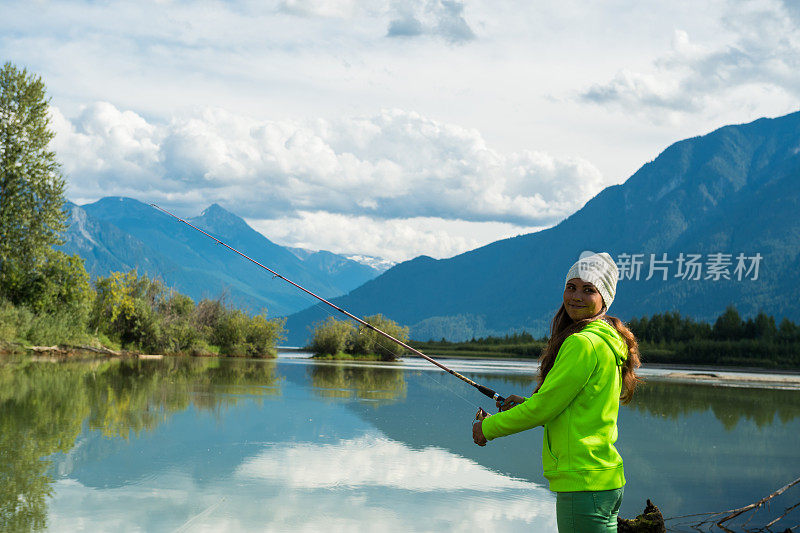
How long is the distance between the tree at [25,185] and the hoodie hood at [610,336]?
3474 centimetres

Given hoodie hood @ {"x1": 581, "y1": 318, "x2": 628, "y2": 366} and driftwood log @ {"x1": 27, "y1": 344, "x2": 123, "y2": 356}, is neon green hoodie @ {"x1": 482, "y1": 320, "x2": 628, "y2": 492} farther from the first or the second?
driftwood log @ {"x1": 27, "y1": 344, "x2": 123, "y2": 356}

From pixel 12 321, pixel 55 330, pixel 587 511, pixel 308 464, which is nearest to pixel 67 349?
pixel 55 330

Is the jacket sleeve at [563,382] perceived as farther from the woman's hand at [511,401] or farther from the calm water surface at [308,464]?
the calm water surface at [308,464]

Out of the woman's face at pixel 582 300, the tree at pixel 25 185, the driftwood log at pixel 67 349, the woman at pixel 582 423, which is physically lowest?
the driftwood log at pixel 67 349

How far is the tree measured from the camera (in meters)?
32.8

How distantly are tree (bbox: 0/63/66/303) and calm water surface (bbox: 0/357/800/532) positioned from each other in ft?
57.8

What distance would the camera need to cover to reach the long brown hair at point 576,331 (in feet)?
11.1

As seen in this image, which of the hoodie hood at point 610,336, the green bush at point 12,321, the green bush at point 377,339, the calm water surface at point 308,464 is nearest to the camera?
the hoodie hood at point 610,336

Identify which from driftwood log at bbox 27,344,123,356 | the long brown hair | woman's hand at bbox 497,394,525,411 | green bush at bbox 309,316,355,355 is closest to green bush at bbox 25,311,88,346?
driftwood log at bbox 27,344,123,356

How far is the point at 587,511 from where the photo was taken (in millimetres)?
3145

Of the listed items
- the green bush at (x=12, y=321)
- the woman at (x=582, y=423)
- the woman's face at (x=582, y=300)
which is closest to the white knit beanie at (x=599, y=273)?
the woman's face at (x=582, y=300)

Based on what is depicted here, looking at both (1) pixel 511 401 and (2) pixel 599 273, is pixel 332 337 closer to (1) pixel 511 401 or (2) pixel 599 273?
(1) pixel 511 401

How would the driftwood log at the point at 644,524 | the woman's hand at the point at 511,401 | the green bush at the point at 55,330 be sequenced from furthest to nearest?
the green bush at the point at 55,330 < the driftwood log at the point at 644,524 < the woman's hand at the point at 511,401

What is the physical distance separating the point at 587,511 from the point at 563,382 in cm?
58
